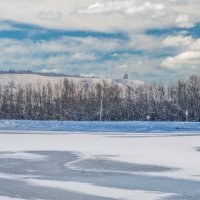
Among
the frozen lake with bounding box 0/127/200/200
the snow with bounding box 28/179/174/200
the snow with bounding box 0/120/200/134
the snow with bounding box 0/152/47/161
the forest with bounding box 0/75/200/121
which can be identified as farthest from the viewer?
the forest with bounding box 0/75/200/121

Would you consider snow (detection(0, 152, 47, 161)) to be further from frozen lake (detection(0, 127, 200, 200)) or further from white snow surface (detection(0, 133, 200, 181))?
white snow surface (detection(0, 133, 200, 181))

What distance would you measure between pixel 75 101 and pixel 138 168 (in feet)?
199

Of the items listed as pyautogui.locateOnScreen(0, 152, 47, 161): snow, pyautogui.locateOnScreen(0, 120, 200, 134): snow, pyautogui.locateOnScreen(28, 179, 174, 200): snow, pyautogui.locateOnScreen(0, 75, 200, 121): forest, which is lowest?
pyautogui.locateOnScreen(28, 179, 174, 200): snow

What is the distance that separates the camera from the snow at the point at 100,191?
11.1m

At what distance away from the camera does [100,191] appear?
11750 mm

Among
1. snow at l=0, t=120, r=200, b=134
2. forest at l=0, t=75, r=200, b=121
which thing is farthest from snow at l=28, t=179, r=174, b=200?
forest at l=0, t=75, r=200, b=121

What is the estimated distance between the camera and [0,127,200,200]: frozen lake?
1148cm

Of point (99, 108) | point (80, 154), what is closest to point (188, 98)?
point (99, 108)

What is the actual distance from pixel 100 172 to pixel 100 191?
10.6ft

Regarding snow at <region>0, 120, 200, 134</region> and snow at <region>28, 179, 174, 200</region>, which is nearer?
snow at <region>28, 179, 174, 200</region>

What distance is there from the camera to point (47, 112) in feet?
246

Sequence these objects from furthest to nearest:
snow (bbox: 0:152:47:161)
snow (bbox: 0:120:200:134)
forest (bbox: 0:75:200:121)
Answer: forest (bbox: 0:75:200:121) → snow (bbox: 0:120:200:134) → snow (bbox: 0:152:47:161)

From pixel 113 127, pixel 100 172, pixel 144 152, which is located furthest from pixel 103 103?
pixel 100 172

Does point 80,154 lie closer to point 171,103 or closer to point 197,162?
point 197,162
